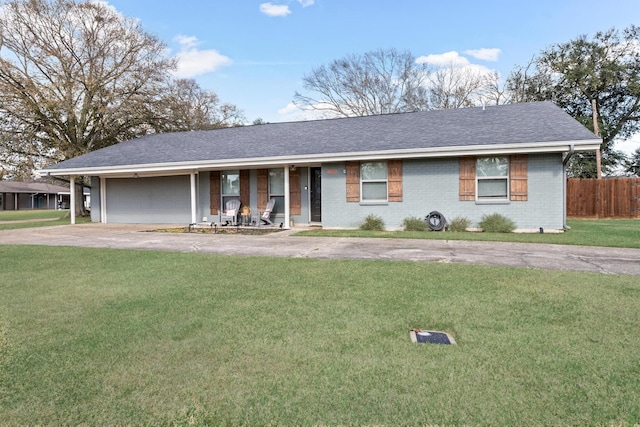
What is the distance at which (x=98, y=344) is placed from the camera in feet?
10.4

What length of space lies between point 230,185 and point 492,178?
9232 mm

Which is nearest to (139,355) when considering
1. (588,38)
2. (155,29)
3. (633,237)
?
(633,237)

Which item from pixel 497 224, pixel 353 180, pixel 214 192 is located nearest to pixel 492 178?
pixel 497 224

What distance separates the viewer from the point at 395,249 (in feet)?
26.2

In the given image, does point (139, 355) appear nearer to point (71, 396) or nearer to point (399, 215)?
point (71, 396)

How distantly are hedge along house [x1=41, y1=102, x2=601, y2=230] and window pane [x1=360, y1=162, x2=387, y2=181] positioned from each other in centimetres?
3

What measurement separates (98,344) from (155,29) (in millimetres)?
24893

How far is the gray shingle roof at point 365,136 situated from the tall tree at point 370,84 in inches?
598

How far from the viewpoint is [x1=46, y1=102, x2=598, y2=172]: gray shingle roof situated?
1127cm

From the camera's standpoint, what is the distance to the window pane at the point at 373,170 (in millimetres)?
12289

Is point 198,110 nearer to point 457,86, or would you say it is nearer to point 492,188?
point 457,86

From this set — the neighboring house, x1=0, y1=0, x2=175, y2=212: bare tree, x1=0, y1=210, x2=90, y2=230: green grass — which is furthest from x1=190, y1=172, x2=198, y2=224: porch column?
the neighboring house

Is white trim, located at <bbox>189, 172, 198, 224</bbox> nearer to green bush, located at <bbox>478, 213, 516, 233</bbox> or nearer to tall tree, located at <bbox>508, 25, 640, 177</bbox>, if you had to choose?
green bush, located at <bbox>478, 213, 516, 233</bbox>

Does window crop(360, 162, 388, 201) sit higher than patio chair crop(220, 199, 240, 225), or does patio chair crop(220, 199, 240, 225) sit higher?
window crop(360, 162, 388, 201)
